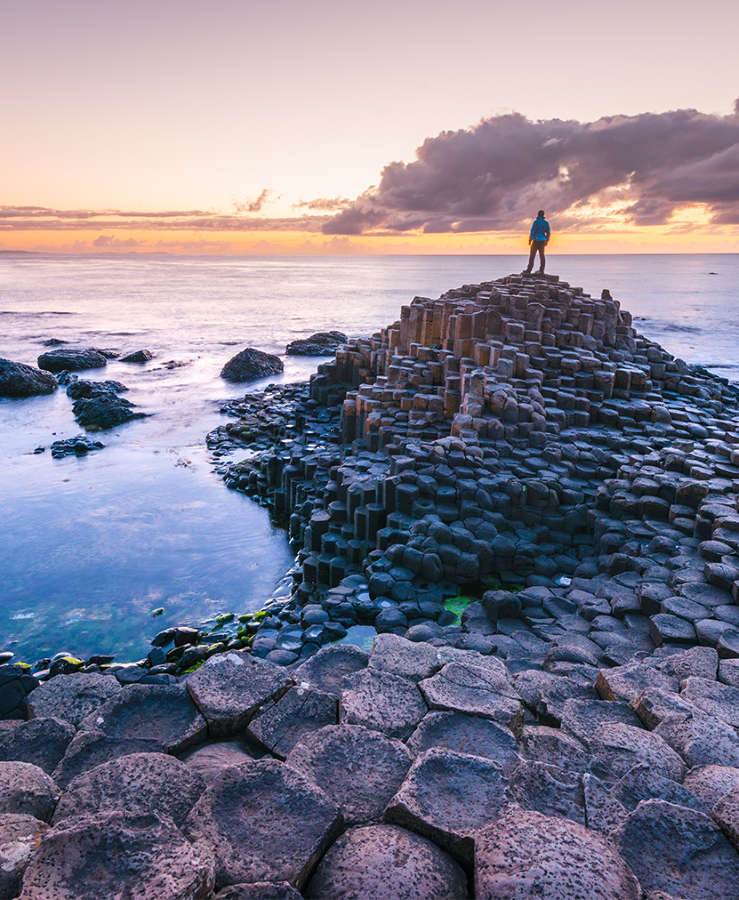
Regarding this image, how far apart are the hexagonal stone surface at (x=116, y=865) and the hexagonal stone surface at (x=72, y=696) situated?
6.28ft

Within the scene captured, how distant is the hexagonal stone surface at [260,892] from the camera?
2.43 m

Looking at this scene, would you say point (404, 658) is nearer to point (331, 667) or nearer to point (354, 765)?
point (331, 667)

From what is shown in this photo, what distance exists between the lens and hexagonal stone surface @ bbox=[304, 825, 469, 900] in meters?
2.54

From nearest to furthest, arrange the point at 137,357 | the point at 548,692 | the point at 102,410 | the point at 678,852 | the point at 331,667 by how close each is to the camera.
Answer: the point at 678,852 → the point at 548,692 → the point at 331,667 → the point at 102,410 → the point at 137,357

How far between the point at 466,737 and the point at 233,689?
5.63 feet

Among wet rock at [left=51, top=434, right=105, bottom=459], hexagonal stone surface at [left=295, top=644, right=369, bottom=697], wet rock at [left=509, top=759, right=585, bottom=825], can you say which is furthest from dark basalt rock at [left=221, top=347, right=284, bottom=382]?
wet rock at [left=509, top=759, right=585, bottom=825]

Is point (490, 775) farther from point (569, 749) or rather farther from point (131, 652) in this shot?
point (131, 652)

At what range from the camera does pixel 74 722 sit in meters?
4.30

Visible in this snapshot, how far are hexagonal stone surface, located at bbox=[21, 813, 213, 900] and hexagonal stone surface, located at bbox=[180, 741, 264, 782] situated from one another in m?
0.86

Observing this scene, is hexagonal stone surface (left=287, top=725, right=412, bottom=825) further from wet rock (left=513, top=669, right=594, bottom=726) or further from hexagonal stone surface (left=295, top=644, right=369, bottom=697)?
wet rock (left=513, top=669, right=594, bottom=726)

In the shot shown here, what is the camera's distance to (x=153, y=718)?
4078mm

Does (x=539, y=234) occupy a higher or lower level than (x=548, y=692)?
higher

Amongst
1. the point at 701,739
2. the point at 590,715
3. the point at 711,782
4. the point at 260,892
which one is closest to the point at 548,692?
the point at 590,715

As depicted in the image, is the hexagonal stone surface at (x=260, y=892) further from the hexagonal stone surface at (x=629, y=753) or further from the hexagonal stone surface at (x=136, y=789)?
the hexagonal stone surface at (x=629, y=753)
